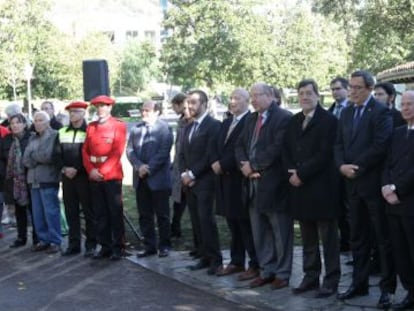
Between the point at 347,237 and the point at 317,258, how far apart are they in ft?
6.48

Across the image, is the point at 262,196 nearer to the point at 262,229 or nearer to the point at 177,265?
the point at 262,229

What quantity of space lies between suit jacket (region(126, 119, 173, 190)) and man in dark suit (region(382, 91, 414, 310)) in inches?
145

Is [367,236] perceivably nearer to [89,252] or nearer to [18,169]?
[89,252]

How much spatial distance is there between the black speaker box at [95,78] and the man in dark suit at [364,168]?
19.4ft

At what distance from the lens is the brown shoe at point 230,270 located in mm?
8094

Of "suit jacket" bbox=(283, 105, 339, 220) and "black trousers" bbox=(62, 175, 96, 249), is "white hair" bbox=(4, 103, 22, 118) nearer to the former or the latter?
"black trousers" bbox=(62, 175, 96, 249)

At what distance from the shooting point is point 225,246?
9719 millimetres

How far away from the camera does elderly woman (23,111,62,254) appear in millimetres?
9727

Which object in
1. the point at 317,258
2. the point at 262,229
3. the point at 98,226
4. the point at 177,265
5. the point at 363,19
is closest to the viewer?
the point at 317,258

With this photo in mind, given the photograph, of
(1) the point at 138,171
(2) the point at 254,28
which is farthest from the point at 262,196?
(2) the point at 254,28

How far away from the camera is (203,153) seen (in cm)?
827

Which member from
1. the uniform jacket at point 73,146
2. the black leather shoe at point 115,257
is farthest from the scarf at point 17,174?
the black leather shoe at point 115,257

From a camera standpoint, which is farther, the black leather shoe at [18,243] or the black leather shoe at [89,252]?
the black leather shoe at [18,243]

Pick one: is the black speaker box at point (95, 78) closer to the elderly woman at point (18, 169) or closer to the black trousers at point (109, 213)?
the elderly woman at point (18, 169)
